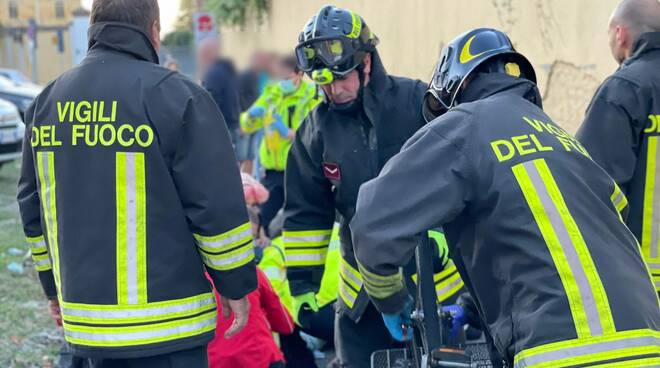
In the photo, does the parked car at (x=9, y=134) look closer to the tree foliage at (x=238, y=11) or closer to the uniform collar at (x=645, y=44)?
the tree foliage at (x=238, y=11)

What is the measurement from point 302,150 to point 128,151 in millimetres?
1118

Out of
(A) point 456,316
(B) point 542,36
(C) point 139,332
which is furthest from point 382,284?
(B) point 542,36

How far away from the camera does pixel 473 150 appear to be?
8.00ft

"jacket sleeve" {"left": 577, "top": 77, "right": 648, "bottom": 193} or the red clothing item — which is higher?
"jacket sleeve" {"left": 577, "top": 77, "right": 648, "bottom": 193}

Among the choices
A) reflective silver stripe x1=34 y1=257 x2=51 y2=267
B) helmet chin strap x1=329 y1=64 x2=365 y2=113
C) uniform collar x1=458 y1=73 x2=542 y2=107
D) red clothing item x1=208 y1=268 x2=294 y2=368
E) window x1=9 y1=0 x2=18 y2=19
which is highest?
uniform collar x1=458 y1=73 x2=542 y2=107

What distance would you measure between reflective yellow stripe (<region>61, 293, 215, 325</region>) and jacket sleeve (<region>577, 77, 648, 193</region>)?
188cm

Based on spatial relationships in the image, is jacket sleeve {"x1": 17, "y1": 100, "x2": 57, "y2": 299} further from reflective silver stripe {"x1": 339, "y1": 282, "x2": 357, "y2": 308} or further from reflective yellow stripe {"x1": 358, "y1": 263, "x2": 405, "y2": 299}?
reflective yellow stripe {"x1": 358, "y1": 263, "x2": 405, "y2": 299}

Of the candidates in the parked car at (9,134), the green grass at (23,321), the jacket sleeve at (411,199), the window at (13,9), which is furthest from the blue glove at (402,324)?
the window at (13,9)

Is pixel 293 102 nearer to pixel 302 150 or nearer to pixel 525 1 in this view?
pixel 525 1

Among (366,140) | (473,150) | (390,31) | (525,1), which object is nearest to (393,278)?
(473,150)

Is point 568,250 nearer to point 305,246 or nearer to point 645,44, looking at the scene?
point 305,246

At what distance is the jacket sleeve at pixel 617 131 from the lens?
396cm

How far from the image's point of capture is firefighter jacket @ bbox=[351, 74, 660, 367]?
7.59ft

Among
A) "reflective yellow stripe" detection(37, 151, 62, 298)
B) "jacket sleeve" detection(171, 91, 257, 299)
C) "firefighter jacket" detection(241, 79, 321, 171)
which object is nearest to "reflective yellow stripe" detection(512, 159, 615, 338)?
"jacket sleeve" detection(171, 91, 257, 299)
